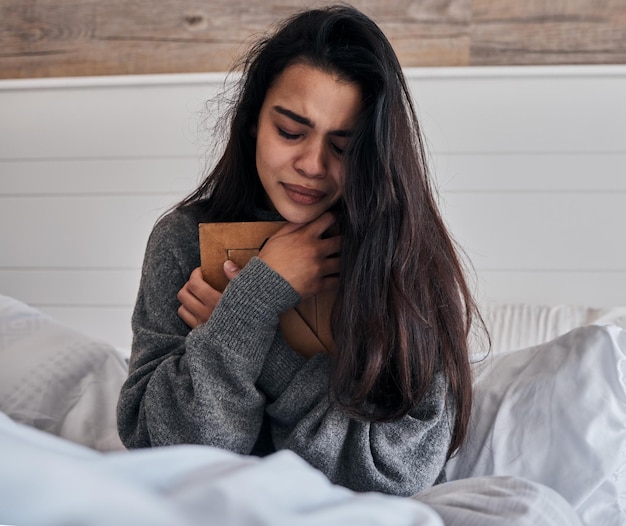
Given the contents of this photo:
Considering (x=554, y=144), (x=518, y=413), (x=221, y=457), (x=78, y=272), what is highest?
(x=221, y=457)

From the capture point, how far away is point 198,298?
1220 mm

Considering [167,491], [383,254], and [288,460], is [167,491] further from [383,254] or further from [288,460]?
[383,254]

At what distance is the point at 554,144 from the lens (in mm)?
1968

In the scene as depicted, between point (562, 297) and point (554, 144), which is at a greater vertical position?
point (554, 144)

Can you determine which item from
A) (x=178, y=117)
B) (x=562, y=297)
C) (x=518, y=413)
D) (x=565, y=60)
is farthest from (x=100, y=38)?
(x=518, y=413)

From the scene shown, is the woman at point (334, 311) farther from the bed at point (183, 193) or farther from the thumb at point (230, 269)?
the bed at point (183, 193)

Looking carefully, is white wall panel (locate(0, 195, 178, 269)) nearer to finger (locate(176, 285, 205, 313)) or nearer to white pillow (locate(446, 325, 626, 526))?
finger (locate(176, 285, 205, 313))

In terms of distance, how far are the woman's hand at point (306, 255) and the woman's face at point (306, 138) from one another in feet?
0.07

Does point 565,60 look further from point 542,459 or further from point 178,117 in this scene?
point 542,459

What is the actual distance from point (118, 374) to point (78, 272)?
63cm

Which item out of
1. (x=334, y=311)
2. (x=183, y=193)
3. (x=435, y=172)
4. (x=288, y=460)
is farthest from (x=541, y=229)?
(x=288, y=460)

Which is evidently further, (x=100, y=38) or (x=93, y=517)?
(x=100, y=38)

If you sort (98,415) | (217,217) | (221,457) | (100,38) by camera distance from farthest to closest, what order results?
(100,38) → (98,415) → (217,217) → (221,457)

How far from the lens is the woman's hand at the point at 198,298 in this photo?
1.20 m
